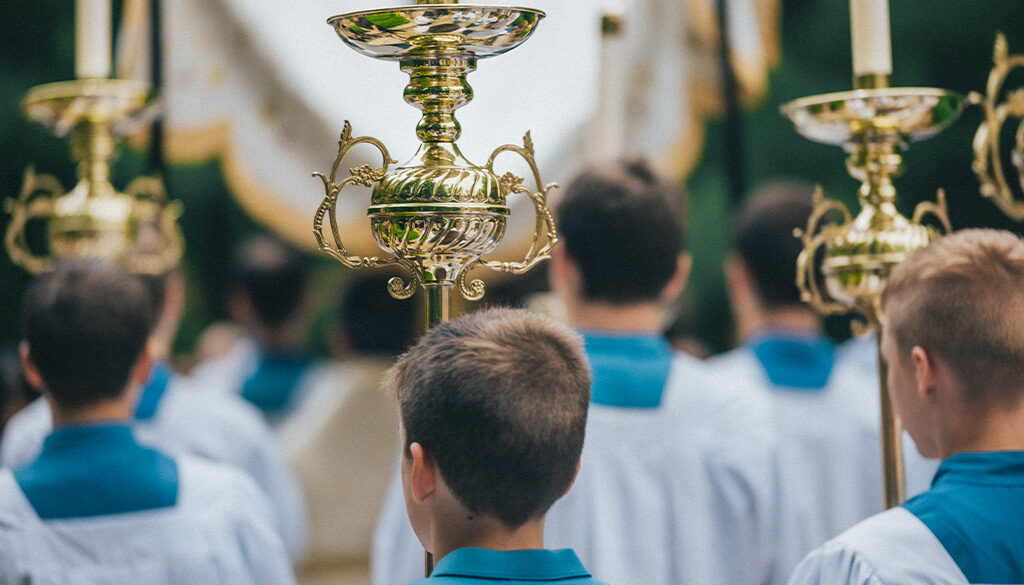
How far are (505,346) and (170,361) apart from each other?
15.1 ft

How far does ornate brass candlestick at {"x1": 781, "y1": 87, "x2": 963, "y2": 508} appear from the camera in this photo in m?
2.08

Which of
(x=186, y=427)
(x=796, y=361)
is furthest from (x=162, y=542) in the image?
(x=796, y=361)

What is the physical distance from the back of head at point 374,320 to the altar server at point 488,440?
307 cm

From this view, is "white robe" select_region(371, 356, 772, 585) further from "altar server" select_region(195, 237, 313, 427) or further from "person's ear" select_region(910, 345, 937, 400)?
"altar server" select_region(195, 237, 313, 427)

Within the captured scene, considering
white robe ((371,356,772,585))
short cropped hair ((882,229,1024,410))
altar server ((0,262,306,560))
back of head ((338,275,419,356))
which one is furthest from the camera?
back of head ((338,275,419,356))

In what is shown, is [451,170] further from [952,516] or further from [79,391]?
[79,391]

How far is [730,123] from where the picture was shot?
5.63 m

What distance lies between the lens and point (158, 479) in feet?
8.36

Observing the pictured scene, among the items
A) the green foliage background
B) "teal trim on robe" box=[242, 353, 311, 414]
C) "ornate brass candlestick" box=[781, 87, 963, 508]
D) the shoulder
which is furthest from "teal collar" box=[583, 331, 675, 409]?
"teal trim on robe" box=[242, 353, 311, 414]

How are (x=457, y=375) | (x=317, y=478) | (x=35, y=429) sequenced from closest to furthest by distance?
(x=457, y=375) < (x=35, y=429) < (x=317, y=478)

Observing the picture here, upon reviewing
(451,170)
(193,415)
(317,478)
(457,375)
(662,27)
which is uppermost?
(662,27)

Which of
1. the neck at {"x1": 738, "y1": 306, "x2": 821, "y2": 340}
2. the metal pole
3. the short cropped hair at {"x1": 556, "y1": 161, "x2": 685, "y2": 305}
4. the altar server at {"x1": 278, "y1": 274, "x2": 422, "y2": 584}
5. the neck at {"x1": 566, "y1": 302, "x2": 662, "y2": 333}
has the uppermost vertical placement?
the short cropped hair at {"x1": 556, "y1": 161, "x2": 685, "y2": 305}

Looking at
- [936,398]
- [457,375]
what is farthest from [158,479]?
[936,398]

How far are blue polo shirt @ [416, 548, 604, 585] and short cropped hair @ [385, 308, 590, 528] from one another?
2.2 inches
